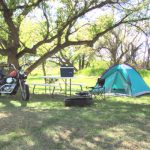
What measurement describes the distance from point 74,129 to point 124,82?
6750mm

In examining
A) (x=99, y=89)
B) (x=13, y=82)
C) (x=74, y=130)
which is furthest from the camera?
(x=99, y=89)

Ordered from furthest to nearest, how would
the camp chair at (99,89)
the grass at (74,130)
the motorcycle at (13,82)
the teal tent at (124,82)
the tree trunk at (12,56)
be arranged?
1. the tree trunk at (12,56)
2. the teal tent at (124,82)
3. the camp chair at (99,89)
4. the motorcycle at (13,82)
5. the grass at (74,130)

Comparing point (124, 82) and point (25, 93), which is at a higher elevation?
point (124, 82)

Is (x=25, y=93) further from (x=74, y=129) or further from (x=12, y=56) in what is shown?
(x=74, y=129)

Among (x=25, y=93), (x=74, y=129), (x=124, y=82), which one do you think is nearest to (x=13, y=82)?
(x=25, y=93)

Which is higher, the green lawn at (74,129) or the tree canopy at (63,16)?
the tree canopy at (63,16)

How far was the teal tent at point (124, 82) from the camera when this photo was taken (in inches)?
473

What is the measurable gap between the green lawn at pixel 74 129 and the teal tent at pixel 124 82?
14.6 ft

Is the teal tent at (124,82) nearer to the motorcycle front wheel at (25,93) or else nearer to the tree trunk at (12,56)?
the tree trunk at (12,56)

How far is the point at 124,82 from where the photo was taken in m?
12.1

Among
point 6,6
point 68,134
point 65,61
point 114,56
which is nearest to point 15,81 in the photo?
point 6,6

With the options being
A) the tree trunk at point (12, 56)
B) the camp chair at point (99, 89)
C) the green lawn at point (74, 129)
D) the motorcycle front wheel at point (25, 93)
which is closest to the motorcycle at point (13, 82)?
the motorcycle front wheel at point (25, 93)

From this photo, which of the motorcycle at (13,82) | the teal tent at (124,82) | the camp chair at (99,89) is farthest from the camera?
the teal tent at (124,82)

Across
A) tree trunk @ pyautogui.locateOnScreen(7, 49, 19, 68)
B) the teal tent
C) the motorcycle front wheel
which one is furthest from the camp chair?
tree trunk @ pyautogui.locateOnScreen(7, 49, 19, 68)
